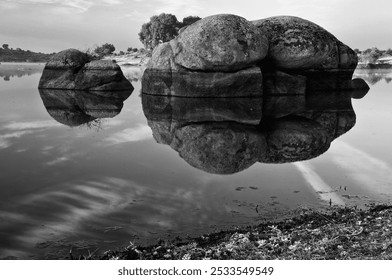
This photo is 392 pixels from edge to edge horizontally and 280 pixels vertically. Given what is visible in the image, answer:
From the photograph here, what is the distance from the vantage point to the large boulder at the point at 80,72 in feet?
84.4

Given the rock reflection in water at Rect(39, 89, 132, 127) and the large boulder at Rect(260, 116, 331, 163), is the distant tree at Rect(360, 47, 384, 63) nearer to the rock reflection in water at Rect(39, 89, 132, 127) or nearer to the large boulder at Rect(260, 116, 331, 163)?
the rock reflection in water at Rect(39, 89, 132, 127)

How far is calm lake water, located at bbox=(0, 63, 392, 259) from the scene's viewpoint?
5.26 m

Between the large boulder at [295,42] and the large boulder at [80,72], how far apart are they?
9394 mm

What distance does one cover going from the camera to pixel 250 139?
1062 cm

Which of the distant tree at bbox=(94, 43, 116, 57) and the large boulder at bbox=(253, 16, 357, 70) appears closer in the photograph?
the large boulder at bbox=(253, 16, 357, 70)

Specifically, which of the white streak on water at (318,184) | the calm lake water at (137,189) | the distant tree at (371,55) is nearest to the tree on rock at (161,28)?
the distant tree at (371,55)

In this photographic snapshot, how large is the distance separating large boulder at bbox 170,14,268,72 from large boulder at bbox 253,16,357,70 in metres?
1.92

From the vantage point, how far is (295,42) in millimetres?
21719

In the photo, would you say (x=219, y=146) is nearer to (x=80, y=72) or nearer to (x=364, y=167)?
(x=364, y=167)

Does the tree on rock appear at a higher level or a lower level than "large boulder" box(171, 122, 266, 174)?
higher

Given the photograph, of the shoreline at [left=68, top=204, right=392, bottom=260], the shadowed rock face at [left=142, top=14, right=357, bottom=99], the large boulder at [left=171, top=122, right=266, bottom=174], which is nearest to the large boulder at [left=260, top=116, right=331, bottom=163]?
the large boulder at [left=171, top=122, right=266, bottom=174]

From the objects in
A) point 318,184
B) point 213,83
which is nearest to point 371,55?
point 213,83
